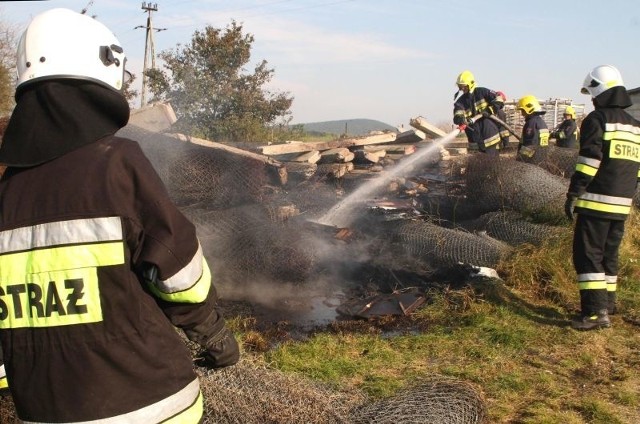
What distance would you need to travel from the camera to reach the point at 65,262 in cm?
164

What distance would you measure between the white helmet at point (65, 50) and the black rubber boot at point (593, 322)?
4.71 metres

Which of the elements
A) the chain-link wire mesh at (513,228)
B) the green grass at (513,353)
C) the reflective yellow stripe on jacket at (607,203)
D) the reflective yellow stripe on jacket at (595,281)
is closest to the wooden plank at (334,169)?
the chain-link wire mesh at (513,228)

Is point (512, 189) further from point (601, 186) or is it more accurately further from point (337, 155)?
point (337, 155)

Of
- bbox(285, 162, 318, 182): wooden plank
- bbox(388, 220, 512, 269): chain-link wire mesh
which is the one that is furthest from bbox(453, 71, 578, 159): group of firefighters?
bbox(388, 220, 512, 269): chain-link wire mesh

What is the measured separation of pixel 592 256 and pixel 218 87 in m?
14.5

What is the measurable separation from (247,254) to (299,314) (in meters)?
1.07

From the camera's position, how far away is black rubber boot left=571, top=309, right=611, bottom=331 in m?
5.23

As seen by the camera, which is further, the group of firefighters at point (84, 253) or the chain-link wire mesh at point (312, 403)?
the chain-link wire mesh at point (312, 403)

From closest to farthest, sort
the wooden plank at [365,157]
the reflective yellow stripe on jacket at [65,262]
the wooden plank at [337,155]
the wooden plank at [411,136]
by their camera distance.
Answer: the reflective yellow stripe on jacket at [65,262], the wooden plank at [337,155], the wooden plank at [365,157], the wooden plank at [411,136]

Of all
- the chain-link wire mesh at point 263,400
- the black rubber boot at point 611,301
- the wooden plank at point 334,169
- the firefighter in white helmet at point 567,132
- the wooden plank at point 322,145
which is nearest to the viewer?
the chain-link wire mesh at point 263,400

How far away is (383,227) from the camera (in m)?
7.91

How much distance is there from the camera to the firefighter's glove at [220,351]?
1.94m

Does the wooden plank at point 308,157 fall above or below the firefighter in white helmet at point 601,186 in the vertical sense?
below

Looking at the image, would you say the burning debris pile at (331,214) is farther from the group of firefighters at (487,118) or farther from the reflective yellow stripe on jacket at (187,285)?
the reflective yellow stripe on jacket at (187,285)
